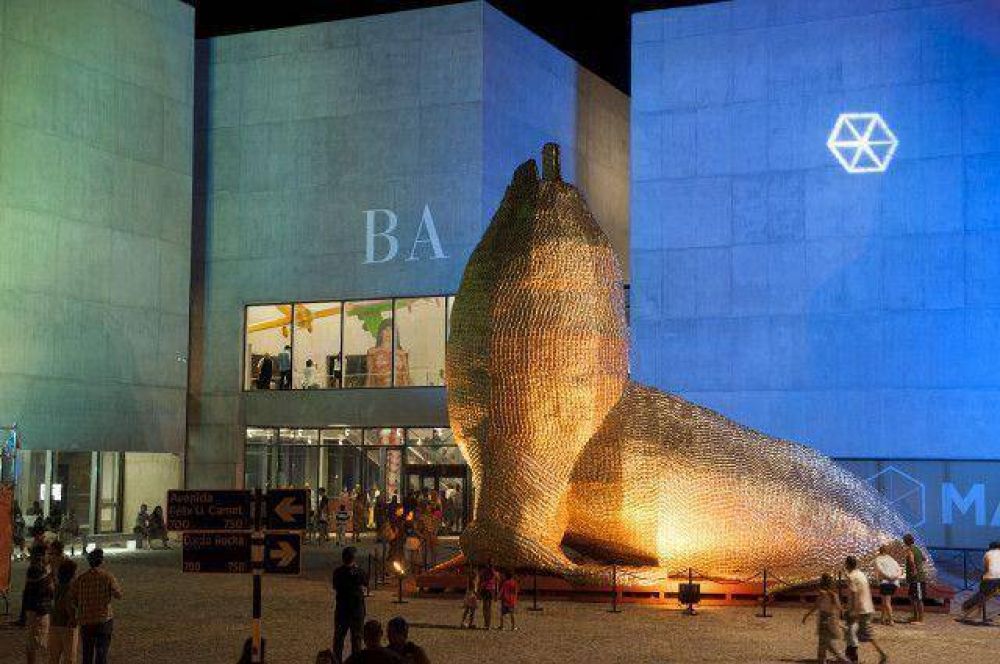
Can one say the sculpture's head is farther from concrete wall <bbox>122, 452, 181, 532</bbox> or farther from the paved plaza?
concrete wall <bbox>122, 452, 181, 532</bbox>

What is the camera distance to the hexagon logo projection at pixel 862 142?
33.1m

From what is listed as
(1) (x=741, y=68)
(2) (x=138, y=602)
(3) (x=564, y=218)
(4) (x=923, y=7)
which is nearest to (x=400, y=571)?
(2) (x=138, y=602)

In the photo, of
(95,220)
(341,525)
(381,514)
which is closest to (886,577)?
(381,514)

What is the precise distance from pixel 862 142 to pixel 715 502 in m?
15.9

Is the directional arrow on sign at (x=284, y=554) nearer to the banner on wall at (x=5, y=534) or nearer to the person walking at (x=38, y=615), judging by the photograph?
the person walking at (x=38, y=615)

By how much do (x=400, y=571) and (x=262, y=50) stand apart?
24365mm

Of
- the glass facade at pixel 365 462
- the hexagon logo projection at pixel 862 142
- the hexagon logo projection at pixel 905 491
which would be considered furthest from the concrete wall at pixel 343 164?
the hexagon logo projection at pixel 905 491

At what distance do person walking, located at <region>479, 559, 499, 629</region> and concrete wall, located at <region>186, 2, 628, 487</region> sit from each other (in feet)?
66.5

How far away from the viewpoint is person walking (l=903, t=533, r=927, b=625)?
19.7 m

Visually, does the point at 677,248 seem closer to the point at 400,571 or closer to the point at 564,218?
the point at 564,218

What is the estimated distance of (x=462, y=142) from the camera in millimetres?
38250

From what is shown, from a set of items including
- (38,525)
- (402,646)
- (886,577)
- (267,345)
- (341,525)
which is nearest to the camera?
(402,646)

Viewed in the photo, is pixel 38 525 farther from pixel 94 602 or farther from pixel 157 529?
pixel 94 602

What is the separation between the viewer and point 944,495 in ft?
105
